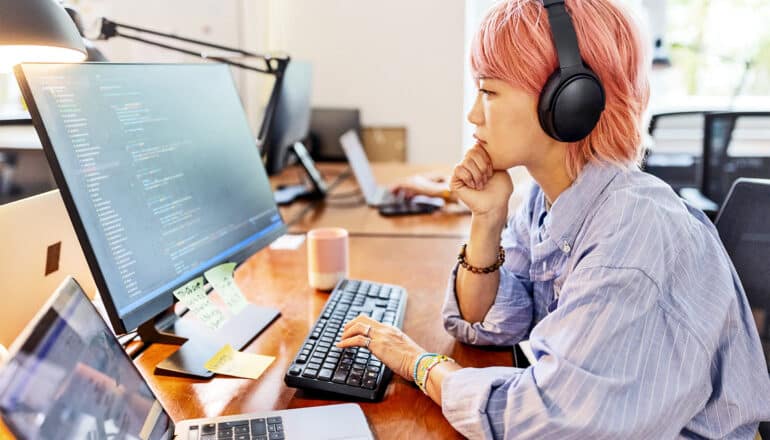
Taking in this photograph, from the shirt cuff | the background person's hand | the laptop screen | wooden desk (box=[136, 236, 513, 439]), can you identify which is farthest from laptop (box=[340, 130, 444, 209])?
the laptop screen

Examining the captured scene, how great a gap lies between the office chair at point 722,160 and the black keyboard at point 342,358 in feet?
5.04

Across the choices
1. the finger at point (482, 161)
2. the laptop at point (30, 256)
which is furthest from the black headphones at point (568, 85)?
the laptop at point (30, 256)

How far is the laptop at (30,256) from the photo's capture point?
2.81 feet

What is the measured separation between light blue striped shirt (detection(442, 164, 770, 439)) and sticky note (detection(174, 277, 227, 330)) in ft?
1.15

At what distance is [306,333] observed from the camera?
1022mm

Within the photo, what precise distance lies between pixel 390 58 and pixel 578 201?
96.3 inches

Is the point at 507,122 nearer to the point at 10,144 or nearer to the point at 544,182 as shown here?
the point at 544,182

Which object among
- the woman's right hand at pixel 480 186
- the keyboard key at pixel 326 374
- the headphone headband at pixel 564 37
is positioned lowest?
the keyboard key at pixel 326 374

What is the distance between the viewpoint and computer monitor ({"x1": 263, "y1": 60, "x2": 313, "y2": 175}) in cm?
179

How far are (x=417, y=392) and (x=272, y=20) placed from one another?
2.69 metres

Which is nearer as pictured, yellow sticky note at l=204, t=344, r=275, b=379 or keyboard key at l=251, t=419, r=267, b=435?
keyboard key at l=251, t=419, r=267, b=435

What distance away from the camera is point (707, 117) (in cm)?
224

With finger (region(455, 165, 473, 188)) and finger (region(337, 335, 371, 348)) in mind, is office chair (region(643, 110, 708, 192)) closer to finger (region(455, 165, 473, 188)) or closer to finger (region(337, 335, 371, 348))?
finger (region(455, 165, 473, 188))

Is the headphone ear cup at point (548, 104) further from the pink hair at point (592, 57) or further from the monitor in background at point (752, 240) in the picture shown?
the monitor in background at point (752, 240)
